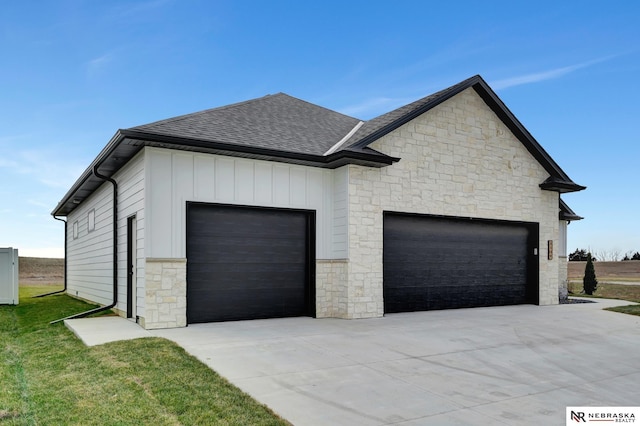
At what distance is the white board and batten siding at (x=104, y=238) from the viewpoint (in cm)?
943

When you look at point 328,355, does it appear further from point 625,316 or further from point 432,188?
point 625,316

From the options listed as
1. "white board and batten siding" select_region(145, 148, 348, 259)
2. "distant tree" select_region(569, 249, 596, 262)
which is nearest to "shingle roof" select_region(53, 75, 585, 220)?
"white board and batten siding" select_region(145, 148, 348, 259)

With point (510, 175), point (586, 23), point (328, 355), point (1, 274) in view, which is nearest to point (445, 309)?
point (510, 175)

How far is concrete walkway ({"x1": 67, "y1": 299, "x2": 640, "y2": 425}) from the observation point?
4551 mm

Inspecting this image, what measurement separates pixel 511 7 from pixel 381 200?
6.19 metres

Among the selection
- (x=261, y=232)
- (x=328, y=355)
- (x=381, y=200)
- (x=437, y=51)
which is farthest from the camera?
(x=437, y=51)

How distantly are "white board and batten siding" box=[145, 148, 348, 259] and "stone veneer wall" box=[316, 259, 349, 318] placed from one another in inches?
8.2

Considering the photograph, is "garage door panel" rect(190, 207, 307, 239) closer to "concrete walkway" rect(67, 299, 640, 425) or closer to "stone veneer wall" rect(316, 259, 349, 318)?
"stone veneer wall" rect(316, 259, 349, 318)

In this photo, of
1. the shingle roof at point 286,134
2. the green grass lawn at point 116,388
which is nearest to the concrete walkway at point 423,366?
the green grass lawn at point 116,388

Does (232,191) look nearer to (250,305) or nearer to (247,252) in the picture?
(247,252)

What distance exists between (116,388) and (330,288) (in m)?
6.18

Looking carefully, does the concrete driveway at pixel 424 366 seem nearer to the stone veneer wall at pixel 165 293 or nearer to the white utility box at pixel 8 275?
the stone veneer wall at pixel 165 293

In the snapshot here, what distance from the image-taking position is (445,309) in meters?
12.1

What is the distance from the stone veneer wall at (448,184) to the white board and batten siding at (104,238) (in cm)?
447
